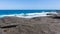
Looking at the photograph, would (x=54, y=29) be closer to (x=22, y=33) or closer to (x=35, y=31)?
(x=35, y=31)

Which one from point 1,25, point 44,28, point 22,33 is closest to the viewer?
point 22,33

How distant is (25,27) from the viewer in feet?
15.1

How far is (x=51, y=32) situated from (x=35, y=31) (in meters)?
0.50

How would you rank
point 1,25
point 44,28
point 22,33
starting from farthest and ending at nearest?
1. point 1,25
2. point 44,28
3. point 22,33

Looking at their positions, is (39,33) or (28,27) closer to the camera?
(39,33)

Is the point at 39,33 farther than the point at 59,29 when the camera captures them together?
No

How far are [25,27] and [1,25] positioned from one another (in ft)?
3.53

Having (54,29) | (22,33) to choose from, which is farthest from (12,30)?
(54,29)

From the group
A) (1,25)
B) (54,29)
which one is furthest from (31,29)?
(1,25)

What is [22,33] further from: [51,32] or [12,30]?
[51,32]

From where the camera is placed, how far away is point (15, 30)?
14.3 ft

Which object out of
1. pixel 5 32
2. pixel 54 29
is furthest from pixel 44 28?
pixel 5 32

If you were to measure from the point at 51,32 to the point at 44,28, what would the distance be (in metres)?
0.36

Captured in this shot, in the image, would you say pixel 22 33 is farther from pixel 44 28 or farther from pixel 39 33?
pixel 44 28
